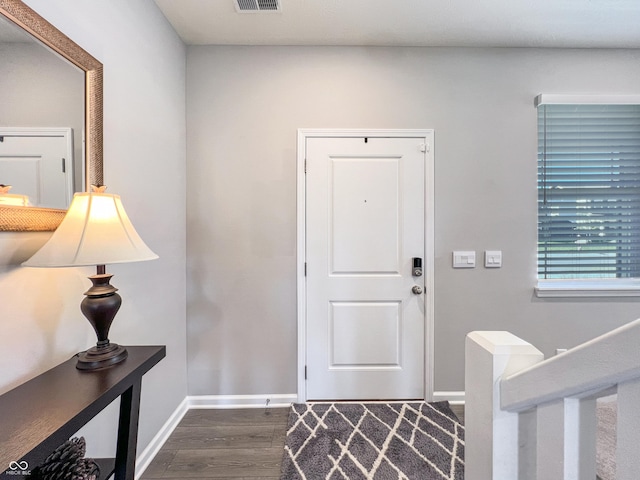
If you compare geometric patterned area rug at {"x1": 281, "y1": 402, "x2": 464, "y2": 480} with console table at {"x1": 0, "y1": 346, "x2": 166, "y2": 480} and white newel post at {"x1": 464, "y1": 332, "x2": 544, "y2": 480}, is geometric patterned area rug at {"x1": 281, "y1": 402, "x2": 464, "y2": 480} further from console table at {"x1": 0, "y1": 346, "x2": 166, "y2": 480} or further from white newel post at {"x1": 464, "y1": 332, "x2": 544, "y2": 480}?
white newel post at {"x1": 464, "y1": 332, "x2": 544, "y2": 480}

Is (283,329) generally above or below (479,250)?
below

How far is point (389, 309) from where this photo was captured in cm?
212

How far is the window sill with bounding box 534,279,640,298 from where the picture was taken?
210cm

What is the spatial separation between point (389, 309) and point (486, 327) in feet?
2.46

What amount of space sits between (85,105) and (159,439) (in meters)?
1.87

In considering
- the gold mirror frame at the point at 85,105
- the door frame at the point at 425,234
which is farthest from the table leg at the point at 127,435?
the door frame at the point at 425,234

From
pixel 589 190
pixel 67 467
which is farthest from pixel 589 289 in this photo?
pixel 67 467

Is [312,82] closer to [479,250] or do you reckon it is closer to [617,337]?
[479,250]

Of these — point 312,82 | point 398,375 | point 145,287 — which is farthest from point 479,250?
point 145,287

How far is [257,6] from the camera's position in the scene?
1.72 meters

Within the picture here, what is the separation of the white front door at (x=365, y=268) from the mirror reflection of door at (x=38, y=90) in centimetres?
130

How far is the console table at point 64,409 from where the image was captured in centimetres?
63

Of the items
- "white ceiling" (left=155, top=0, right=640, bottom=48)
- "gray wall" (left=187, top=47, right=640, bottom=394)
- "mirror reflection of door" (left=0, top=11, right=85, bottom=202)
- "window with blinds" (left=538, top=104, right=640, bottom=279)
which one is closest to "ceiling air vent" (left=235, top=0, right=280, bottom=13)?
"white ceiling" (left=155, top=0, right=640, bottom=48)

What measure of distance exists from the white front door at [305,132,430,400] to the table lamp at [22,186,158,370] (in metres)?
1.27
